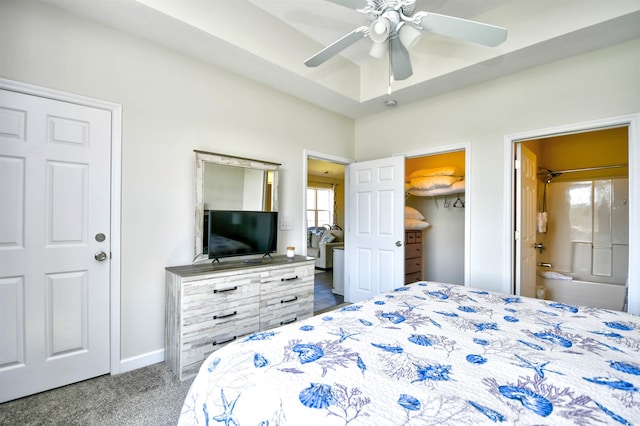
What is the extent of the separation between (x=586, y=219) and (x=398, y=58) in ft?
12.9

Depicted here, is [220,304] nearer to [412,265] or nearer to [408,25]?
[408,25]

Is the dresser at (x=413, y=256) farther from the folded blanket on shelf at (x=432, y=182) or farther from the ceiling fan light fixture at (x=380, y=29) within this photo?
the ceiling fan light fixture at (x=380, y=29)

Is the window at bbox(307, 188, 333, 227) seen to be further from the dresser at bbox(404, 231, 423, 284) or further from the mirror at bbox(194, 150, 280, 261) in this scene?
the mirror at bbox(194, 150, 280, 261)

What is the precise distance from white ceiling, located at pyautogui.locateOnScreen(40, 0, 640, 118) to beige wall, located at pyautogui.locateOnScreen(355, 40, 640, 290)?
0.13m

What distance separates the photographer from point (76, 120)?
2.19 m

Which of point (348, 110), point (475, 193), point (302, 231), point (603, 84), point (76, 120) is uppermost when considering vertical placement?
point (348, 110)

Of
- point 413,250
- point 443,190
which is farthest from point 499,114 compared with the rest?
point 413,250

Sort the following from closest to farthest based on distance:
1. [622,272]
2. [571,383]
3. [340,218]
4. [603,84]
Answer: [571,383] < [603,84] < [622,272] < [340,218]

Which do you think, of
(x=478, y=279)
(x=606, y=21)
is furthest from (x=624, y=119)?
(x=478, y=279)

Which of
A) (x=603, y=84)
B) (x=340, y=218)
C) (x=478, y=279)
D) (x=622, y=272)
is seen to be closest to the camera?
(x=603, y=84)

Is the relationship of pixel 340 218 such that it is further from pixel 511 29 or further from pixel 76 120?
pixel 76 120

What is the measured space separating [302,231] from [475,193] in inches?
78.5

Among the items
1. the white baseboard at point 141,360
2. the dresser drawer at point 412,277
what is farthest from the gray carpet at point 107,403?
the dresser drawer at point 412,277

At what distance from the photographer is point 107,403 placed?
196 centimetres
